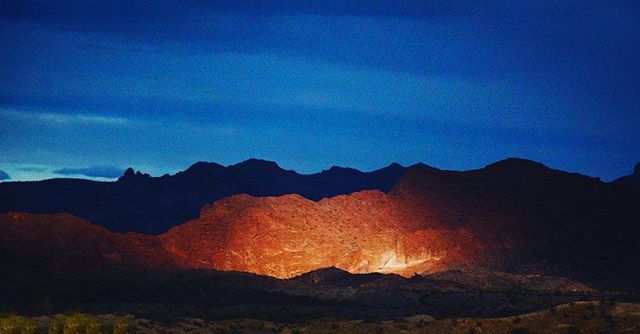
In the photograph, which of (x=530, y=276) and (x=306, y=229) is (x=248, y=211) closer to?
(x=306, y=229)

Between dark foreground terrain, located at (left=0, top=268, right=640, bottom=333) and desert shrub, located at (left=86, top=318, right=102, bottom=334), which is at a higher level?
dark foreground terrain, located at (left=0, top=268, right=640, bottom=333)

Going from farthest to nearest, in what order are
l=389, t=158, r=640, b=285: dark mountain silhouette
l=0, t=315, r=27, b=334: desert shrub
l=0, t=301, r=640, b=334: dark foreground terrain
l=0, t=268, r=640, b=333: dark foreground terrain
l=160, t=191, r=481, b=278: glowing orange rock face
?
l=160, t=191, r=481, b=278: glowing orange rock face < l=389, t=158, r=640, b=285: dark mountain silhouette < l=0, t=268, r=640, b=333: dark foreground terrain < l=0, t=301, r=640, b=334: dark foreground terrain < l=0, t=315, r=27, b=334: desert shrub

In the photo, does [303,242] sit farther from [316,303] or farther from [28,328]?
[28,328]

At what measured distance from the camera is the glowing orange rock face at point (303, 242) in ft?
387

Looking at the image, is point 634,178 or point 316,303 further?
point 634,178

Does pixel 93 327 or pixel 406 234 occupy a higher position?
pixel 406 234

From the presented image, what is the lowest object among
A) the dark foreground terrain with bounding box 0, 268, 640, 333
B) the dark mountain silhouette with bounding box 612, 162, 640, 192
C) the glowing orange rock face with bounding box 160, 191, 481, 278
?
the dark foreground terrain with bounding box 0, 268, 640, 333

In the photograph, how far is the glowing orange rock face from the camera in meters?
118

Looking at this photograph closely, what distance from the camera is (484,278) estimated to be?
102 meters

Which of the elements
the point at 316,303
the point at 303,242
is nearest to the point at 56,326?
the point at 316,303

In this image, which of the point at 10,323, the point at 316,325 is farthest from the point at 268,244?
the point at 10,323

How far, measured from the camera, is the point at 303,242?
120000mm

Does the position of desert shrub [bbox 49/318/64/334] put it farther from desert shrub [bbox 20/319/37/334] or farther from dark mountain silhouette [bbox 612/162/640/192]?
dark mountain silhouette [bbox 612/162/640/192]

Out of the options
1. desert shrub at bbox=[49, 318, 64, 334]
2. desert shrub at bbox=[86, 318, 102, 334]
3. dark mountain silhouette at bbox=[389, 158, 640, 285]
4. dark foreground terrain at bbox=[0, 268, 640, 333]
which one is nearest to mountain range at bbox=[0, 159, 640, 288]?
Result: dark mountain silhouette at bbox=[389, 158, 640, 285]
